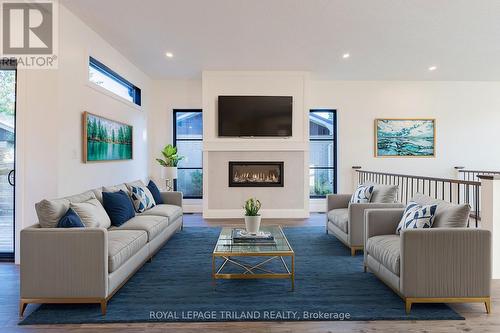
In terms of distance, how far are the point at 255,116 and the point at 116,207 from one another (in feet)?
11.8

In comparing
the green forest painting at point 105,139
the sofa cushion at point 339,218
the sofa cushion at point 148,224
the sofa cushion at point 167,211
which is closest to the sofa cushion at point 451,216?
the sofa cushion at point 339,218

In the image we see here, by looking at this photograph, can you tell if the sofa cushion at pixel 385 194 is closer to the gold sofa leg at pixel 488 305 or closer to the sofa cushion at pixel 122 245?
the gold sofa leg at pixel 488 305

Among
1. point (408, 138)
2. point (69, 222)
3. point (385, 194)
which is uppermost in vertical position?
point (408, 138)

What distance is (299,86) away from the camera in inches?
267

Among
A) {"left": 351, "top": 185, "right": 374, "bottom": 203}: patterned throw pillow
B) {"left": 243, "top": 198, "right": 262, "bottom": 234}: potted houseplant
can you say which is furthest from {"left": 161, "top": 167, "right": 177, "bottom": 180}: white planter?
{"left": 351, "top": 185, "right": 374, "bottom": 203}: patterned throw pillow

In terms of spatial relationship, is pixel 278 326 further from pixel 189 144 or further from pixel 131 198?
pixel 189 144

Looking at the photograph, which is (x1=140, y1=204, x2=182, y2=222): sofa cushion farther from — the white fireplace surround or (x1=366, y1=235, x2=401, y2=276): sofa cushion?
(x1=366, y1=235, x2=401, y2=276): sofa cushion

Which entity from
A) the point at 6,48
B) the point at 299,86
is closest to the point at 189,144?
the point at 299,86

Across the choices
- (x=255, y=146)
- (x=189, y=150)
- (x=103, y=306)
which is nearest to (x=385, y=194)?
(x=255, y=146)

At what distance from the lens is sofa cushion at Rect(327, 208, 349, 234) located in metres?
4.38

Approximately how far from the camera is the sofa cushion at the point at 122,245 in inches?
111

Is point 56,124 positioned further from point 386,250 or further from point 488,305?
point 488,305

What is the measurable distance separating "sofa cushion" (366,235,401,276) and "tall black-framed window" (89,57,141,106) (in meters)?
A: 4.27

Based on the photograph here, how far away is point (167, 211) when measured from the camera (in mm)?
4840
